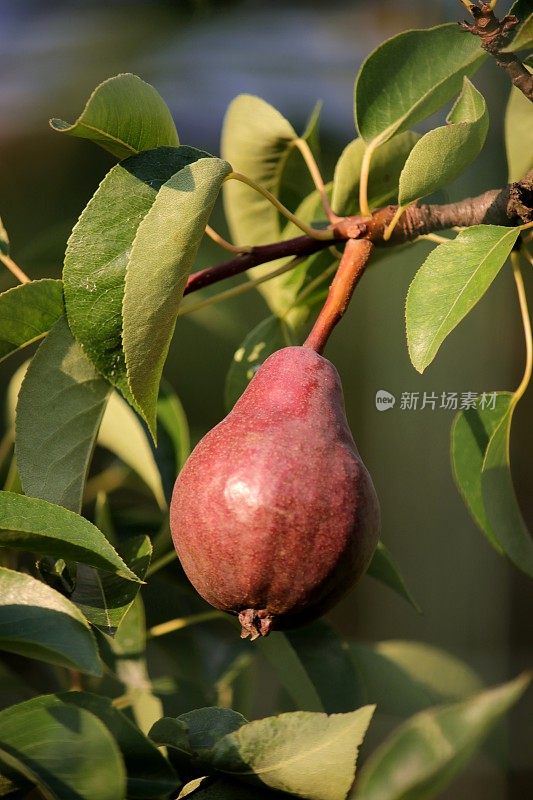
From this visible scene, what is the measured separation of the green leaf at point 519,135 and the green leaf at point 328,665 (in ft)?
1.09

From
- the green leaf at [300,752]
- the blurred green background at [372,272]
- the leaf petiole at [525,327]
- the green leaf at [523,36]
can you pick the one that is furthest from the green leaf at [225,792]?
the blurred green background at [372,272]

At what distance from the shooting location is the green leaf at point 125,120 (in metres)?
0.41

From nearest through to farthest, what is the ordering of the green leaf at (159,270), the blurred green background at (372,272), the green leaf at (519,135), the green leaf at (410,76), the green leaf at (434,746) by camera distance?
the green leaf at (434,746) < the green leaf at (159,270) < the green leaf at (410,76) < the green leaf at (519,135) < the blurred green background at (372,272)

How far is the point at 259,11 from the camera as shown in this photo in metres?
2.39

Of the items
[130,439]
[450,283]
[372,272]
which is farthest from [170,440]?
[372,272]

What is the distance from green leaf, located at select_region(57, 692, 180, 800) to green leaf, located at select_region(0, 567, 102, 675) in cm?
3

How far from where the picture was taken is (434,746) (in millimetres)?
286

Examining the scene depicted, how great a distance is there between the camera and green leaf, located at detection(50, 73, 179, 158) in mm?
414

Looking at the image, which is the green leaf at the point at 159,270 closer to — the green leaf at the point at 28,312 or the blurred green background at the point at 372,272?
the green leaf at the point at 28,312

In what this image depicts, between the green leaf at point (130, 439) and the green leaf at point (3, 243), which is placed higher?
the green leaf at point (3, 243)

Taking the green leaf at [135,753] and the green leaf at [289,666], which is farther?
the green leaf at [289,666]

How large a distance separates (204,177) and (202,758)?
255mm

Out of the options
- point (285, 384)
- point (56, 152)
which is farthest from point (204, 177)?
point (56, 152)

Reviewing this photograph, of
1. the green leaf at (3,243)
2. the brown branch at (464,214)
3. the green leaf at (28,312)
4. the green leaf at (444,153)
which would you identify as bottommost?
the green leaf at (28,312)
